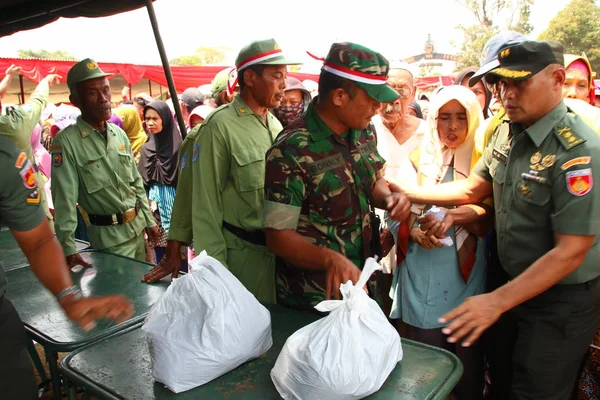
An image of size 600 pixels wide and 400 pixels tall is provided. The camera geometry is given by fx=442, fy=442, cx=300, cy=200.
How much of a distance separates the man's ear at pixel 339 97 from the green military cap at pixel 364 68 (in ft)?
0.23

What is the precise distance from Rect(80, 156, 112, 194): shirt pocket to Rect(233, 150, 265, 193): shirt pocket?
3.97ft

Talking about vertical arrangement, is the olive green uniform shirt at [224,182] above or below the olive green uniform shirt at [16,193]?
below

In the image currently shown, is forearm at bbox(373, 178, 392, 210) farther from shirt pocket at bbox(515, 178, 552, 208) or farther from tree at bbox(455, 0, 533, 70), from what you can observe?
tree at bbox(455, 0, 533, 70)

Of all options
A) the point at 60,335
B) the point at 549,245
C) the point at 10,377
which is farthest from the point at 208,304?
the point at 549,245

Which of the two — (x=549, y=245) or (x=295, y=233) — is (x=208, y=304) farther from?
(x=549, y=245)

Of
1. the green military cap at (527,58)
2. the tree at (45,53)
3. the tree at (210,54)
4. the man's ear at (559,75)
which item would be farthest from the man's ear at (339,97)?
the tree at (210,54)

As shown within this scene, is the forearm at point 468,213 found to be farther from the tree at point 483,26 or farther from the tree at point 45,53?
the tree at point 45,53

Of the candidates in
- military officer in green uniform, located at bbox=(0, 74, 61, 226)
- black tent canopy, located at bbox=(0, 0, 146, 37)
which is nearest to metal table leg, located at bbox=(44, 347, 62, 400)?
military officer in green uniform, located at bbox=(0, 74, 61, 226)

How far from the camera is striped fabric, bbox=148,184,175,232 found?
14.7 feet

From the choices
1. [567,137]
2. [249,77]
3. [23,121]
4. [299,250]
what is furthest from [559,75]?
[23,121]

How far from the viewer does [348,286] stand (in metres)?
1.36

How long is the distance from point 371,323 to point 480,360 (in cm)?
144

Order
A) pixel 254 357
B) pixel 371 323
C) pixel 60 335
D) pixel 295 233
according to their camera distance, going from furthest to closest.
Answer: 1. pixel 60 335
2. pixel 295 233
3. pixel 254 357
4. pixel 371 323

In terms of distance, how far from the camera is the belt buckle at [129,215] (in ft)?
10.2
